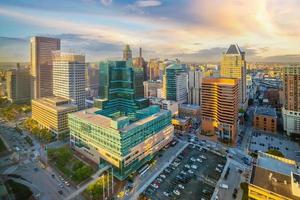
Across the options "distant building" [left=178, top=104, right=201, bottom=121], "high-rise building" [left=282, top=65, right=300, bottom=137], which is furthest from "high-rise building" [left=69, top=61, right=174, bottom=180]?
"high-rise building" [left=282, top=65, right=300, bottom=137]

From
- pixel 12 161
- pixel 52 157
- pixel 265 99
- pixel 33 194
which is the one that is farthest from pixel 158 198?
pixel 265 99

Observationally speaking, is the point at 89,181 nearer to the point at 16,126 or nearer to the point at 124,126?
the point at 124,126

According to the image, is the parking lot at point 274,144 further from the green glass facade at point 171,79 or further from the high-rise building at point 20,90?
the high-rise building at point 20,90

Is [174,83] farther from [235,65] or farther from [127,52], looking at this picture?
[127,52]

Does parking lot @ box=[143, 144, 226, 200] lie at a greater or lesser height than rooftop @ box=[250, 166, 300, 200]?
lesser

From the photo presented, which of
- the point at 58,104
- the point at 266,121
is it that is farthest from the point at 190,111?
the point at 58,104

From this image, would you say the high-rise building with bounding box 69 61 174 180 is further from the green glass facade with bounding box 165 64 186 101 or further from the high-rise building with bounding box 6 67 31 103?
the high-rise building with bounding box 6 67 31 103
